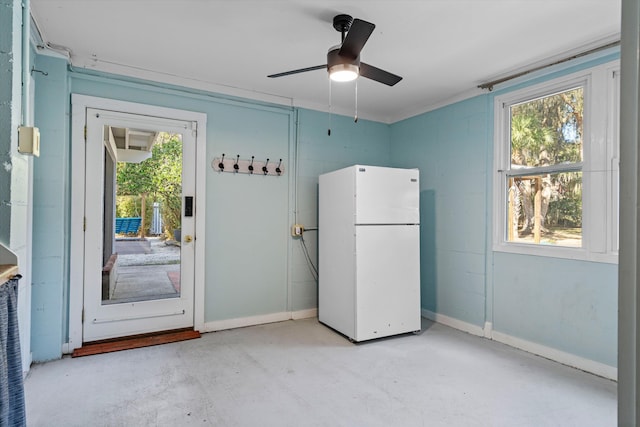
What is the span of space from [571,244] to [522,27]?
5.66 feet

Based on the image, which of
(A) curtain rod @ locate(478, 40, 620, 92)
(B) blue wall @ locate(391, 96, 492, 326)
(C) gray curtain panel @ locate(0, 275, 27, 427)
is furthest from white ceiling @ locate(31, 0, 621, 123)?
(C) gray curtain panel @ locate(0, 275, 27, 427)

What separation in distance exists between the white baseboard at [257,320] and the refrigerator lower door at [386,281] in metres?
0.98

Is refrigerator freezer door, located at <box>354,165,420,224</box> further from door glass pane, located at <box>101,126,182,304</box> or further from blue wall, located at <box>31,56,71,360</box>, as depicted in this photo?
blue wall, located at <box>31,56,71,360</box>

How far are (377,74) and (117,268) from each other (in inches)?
111

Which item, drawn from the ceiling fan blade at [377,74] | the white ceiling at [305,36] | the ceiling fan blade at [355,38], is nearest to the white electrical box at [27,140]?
the white ceiling at [305,36]

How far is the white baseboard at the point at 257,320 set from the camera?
367 cm

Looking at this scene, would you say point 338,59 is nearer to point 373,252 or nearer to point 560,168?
point 373,252

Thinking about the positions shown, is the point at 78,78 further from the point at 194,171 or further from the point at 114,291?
the point at 114,291

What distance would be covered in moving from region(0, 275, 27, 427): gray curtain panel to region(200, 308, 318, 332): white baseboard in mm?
2345

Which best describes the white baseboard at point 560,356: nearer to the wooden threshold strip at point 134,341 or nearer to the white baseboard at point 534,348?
the white baseboard at point 534,348

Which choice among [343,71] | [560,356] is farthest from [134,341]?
[560,356]

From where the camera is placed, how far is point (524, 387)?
2.51m

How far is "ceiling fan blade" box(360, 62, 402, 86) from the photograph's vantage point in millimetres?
2443

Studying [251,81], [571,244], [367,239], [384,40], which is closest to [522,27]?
[384,40]
